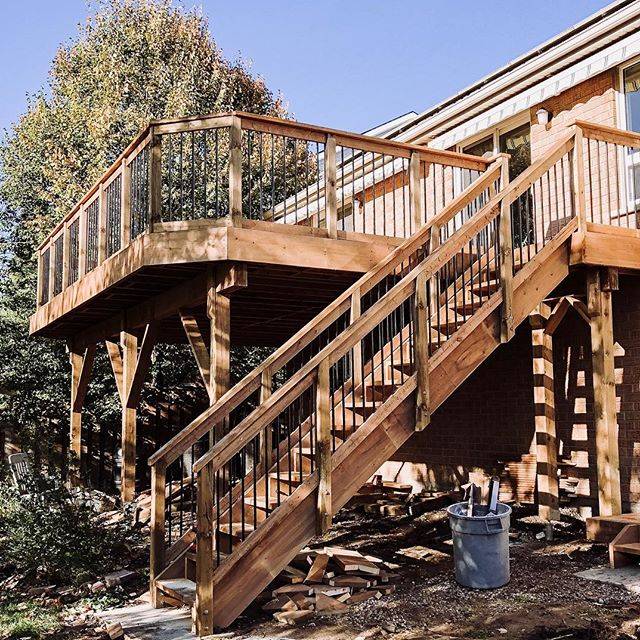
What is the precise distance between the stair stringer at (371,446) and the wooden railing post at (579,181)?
4.1 inches

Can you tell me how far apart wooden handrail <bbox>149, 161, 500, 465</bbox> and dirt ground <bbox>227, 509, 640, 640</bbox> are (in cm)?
152

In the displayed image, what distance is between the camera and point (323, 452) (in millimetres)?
6293

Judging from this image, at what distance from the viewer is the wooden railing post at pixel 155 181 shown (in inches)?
323

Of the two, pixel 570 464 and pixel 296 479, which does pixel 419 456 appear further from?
pixel 296 479

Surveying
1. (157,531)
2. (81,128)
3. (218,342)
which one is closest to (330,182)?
(218,342)

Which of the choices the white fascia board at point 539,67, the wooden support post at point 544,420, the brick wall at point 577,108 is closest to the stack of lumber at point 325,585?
the wooden support post at point 544,420

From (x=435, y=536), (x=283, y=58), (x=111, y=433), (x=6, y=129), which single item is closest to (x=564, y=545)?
(x=435, y=536)

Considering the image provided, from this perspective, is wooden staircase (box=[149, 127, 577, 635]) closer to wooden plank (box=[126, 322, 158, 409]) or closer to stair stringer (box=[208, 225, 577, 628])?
stair stringer (box=[208, 225, 577, 628])

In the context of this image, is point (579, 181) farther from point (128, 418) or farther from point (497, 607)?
point (128, 418)

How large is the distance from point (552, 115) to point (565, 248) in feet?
11.4

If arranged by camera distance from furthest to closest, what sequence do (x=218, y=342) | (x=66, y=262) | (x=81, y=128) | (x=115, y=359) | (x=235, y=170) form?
(x=81, y=128) → (x=115, y=359) → (x=66, y=262) → (x=218, y=342) → (x=235, y=170)

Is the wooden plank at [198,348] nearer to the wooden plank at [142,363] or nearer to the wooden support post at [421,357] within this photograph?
the wooden plank at [142,363]

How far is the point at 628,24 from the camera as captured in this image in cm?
955

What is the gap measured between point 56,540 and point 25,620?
6.68ft
